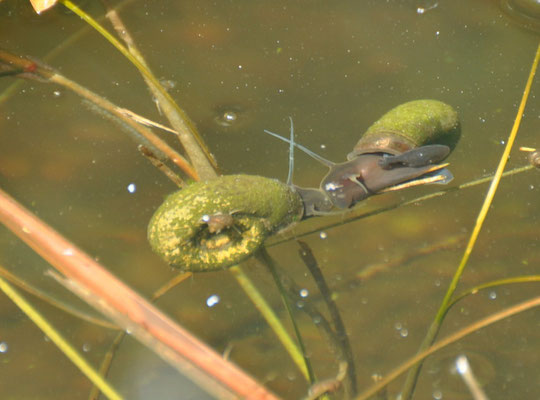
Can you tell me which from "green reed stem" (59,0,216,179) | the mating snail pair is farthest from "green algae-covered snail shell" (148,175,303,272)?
"green reed stem" (59,0,216,179)

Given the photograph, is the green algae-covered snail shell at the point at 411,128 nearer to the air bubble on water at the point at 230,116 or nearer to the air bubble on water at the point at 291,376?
the air bubble on water at the point at 230,116

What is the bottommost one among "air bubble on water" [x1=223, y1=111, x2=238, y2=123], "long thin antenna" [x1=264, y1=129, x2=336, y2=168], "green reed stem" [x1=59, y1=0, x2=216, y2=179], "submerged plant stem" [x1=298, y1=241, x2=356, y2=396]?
"submerged plant stem" [x1=298, y1=241, x2=356, y2=396]

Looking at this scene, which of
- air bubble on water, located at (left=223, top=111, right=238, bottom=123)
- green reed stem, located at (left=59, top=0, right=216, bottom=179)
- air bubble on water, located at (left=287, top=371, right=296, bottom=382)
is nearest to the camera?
air bubble on water, located at (left=287, top=371, right=296, bottom=382)

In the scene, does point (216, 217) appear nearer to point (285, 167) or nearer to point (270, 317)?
point (270, 317)

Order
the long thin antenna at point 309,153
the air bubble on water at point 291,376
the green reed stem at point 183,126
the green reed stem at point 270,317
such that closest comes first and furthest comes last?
the green reed stem at point 270,317 < the air bubble on water at point 291,376 < the green reed stem at point 183,126 < the long thin antenna at point 309,153

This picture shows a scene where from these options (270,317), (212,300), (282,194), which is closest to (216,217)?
(282,194)

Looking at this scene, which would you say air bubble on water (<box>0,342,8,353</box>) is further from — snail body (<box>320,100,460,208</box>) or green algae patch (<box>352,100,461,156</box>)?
green algae patch (<box>352,100,461,156</box>)

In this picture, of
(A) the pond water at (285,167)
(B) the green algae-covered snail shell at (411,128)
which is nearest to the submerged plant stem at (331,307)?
(A) the pond water at (285,167)
